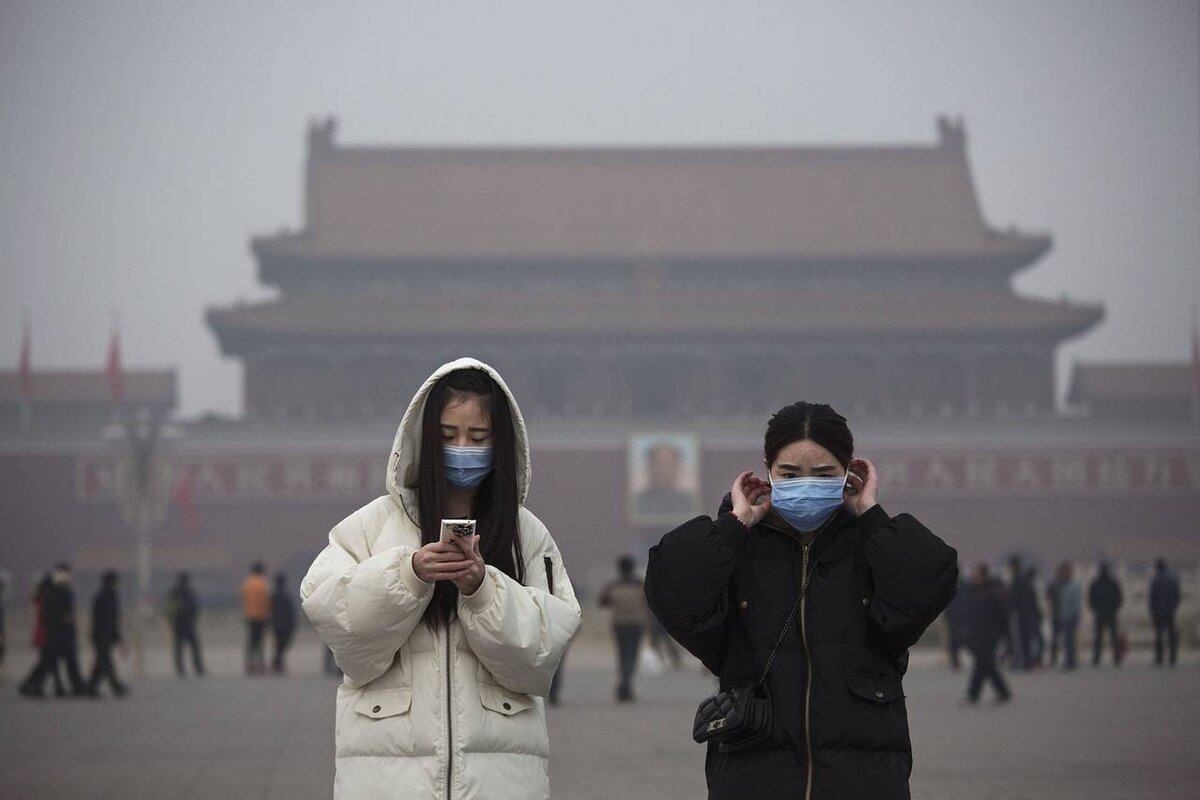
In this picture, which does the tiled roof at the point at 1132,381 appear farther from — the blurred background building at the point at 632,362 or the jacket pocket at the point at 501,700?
the jacket pocket at the point at 501,700

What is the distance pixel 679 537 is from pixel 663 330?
1286 inches

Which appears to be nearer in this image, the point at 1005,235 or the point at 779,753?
the point at 779,753

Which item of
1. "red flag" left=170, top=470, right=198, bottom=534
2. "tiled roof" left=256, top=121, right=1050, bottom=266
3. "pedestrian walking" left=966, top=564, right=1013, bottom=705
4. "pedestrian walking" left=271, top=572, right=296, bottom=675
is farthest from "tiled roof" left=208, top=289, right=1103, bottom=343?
"pedestrian walking" left=966, top=564, right=1013, bottom=705

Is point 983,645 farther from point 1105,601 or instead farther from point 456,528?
point 456,528

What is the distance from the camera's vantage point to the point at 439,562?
2871 mm

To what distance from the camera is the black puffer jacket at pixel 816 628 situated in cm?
300

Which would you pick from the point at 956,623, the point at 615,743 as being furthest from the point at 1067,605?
the point at 615,743

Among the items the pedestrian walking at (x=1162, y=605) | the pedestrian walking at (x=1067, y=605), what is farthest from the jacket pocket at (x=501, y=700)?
the pedestrian walking at (x=1067, y=605)

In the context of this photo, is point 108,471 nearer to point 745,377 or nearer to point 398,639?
point 745,377

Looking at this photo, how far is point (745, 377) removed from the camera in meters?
36.4

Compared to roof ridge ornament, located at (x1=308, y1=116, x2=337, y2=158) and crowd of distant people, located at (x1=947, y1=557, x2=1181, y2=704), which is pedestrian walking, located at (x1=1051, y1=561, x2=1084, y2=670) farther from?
roof ridge ornament, located at (x1=308, y1=116, x2=337, y2=158)

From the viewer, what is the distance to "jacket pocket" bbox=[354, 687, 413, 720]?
2938mm

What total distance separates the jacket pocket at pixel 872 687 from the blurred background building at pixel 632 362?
29.8m

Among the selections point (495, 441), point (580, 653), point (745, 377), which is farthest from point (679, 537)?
point (745, 377)
